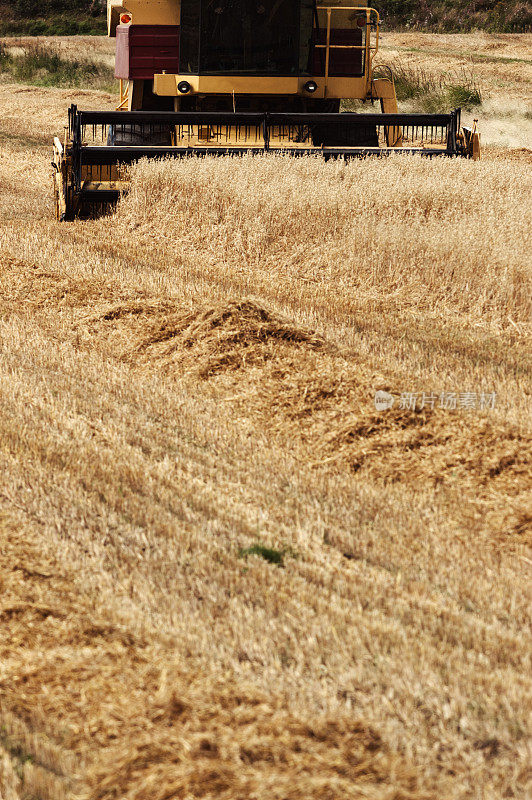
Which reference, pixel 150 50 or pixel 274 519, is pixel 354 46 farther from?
pixel 274 519

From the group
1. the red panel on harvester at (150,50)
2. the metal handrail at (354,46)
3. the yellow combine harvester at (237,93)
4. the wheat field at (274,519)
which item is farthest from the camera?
the red panel on harvester at (150,50)

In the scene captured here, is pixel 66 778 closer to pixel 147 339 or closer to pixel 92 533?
pixel 92 533

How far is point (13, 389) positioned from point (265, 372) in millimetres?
1493

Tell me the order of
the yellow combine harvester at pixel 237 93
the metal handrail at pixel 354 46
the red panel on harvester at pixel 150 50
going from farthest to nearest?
the red panel on harvester at pixel 150 50, the metal handrail at pixel 354 46, the yellow combine harvester at pixel 237 93

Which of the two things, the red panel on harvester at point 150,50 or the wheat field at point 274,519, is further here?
the red panel on harvester at point 150,50

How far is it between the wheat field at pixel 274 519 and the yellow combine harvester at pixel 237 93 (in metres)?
2.42

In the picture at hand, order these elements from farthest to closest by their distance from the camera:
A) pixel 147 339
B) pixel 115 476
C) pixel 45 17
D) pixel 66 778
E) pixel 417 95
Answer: pixel 45 17, pixel 417 95, pixel 147 339, pixel 115 476, pixel 66 778

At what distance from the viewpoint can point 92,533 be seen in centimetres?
360

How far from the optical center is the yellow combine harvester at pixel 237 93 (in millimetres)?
10633

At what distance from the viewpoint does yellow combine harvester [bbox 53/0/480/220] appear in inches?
419

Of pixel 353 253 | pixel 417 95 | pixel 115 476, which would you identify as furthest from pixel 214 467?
pixel 417 95

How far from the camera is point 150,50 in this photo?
11.9 metres

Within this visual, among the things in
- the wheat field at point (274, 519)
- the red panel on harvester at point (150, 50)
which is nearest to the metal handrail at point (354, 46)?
the red panel on harvester at point (150, 50)

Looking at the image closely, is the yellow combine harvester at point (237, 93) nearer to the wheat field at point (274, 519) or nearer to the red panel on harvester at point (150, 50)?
the red panel on harvester at point (150, 50)
